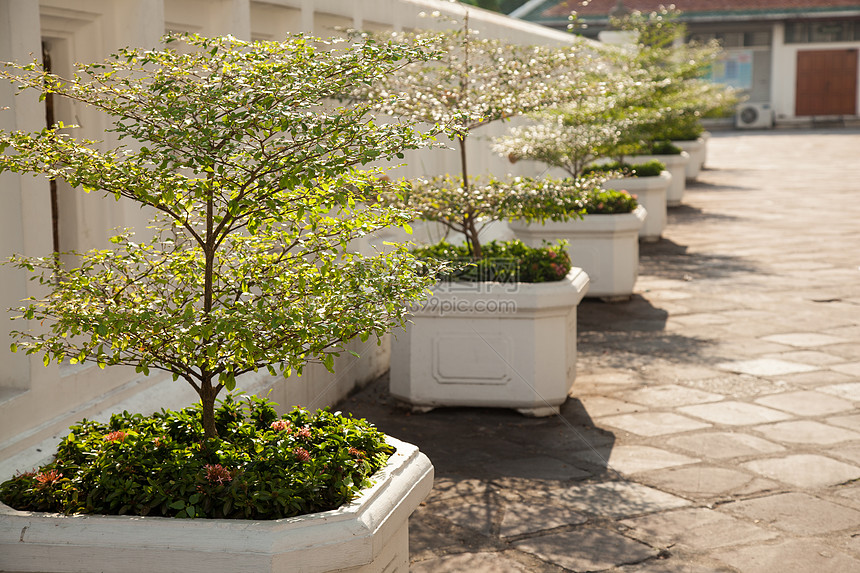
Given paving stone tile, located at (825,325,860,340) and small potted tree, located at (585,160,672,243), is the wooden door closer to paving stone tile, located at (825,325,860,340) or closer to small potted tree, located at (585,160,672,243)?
small potted tree, located at (585,160,672,243)

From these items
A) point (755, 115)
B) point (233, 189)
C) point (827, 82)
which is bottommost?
point (233, 189)

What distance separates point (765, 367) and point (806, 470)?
6.16ft

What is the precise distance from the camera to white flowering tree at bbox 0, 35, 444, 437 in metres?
2.77

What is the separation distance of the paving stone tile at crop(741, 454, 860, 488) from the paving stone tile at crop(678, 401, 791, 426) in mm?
568

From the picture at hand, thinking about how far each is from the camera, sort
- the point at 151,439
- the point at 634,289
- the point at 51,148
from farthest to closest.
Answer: the point at 634,289
the point at 151,439
the point at 51,148

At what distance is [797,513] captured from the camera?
432 cm

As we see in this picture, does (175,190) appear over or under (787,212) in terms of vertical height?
over

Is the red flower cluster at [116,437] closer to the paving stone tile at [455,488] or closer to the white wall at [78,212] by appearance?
the white wall at [78,212]

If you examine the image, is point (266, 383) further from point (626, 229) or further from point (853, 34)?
point (853, 34)

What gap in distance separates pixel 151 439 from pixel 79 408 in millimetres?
810

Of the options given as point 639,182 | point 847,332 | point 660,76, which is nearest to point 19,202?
point 847,332

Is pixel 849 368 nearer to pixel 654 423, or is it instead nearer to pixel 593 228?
pixel 654 423

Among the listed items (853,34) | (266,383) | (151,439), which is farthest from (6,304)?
(853,34)

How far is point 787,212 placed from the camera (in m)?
13.7
